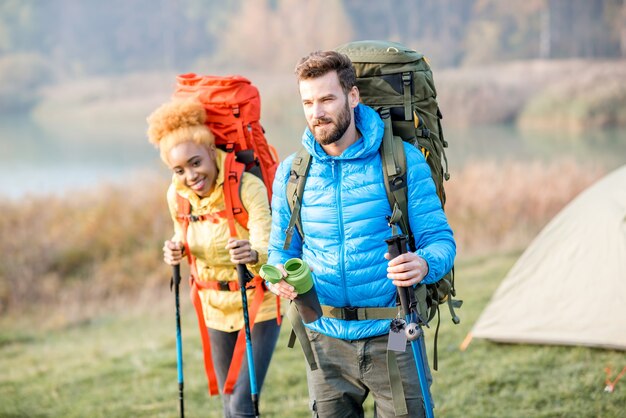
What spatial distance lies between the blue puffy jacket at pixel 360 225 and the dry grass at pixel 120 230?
9.05 metres

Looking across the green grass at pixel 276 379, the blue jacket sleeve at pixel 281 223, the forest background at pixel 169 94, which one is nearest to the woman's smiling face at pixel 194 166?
the blue jacket sleeve at pixel 281 223

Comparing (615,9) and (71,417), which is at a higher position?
(615,9)

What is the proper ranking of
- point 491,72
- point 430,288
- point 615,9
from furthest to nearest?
1. point 615,9
2. point 491,72
3. point 430,288

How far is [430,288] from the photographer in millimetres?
3482

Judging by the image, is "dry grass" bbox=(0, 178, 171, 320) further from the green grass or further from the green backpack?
the green backpack

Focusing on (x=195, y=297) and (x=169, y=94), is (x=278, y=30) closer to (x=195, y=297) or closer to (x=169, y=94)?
(x=169, y=94)

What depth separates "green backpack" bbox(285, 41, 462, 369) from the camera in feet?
11.0

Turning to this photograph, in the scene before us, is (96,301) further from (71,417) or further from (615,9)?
(615,9)

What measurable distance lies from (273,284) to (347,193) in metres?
0.48

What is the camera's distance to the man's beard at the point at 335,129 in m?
3.17

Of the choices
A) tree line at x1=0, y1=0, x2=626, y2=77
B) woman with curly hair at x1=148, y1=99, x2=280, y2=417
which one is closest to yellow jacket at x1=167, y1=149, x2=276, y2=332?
woman with curly hair at x1=148, y1=99, x2=280, y2=417

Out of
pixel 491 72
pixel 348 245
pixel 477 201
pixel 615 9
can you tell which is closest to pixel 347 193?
pixel 348 245

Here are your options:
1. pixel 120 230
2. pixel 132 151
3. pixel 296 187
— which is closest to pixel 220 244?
pixel 296 187

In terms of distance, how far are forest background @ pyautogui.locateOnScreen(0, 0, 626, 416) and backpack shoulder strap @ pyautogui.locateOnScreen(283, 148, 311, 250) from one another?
167 inches
